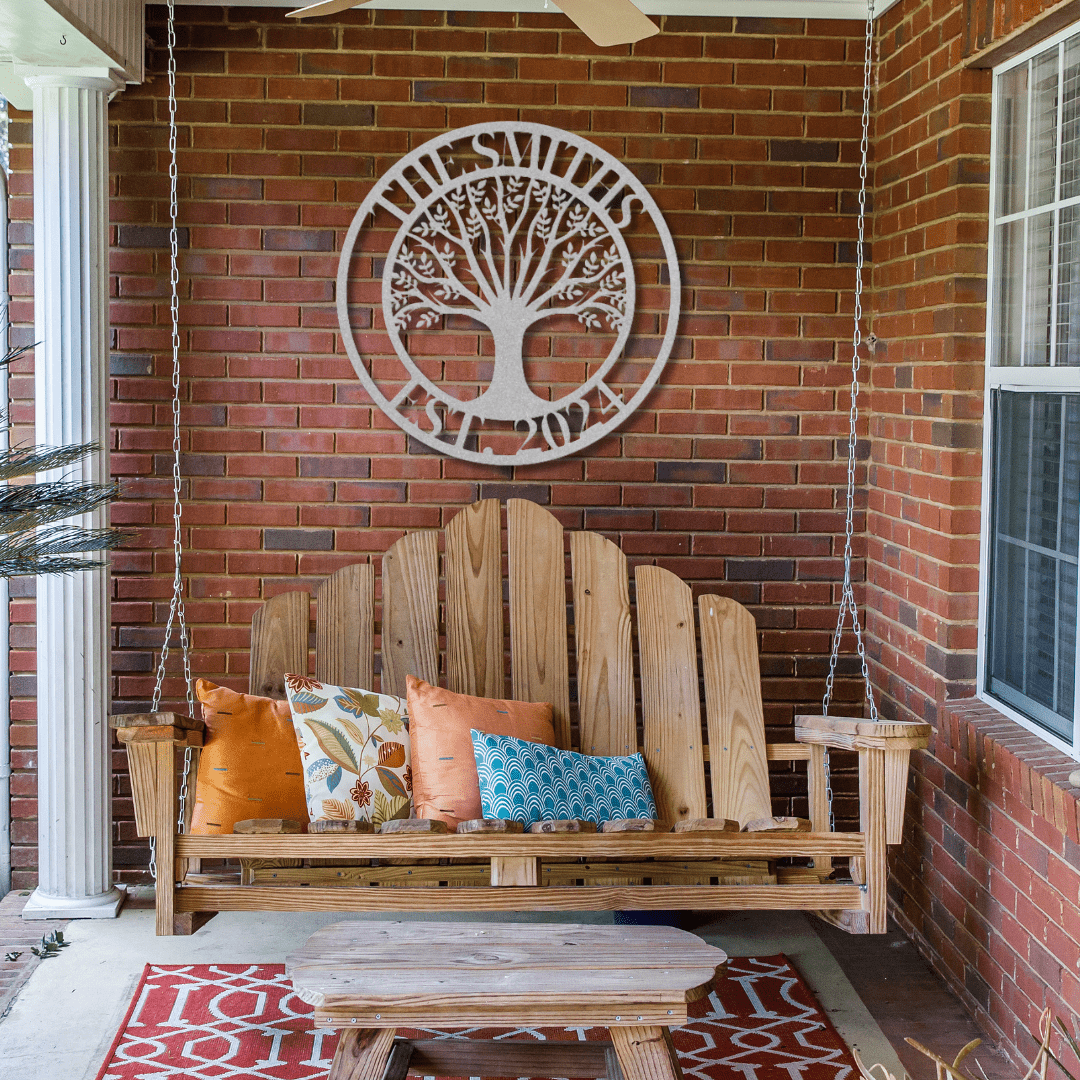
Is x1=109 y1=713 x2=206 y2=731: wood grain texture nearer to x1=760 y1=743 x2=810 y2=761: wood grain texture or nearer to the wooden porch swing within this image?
the wooden porch swing

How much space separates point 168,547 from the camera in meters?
3.52

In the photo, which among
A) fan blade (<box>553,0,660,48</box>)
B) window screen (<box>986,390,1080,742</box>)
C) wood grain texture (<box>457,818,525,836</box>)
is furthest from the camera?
window screen (<box>986,390,1080,742</box>)

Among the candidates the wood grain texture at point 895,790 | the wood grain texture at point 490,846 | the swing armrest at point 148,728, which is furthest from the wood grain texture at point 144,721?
the wood grain texture at point 895,790

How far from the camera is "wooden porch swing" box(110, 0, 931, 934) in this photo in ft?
8.21

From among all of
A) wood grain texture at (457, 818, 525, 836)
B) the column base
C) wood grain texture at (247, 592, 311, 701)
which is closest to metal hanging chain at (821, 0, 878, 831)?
wood grain texture at (457, 818, 525, 836)

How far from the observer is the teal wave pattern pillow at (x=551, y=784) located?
2.80 metres

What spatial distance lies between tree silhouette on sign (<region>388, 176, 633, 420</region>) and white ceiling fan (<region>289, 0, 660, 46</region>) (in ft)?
3.46

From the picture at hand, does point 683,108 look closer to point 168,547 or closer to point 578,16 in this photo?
point 578,16

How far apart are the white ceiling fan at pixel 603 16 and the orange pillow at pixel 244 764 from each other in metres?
1.53

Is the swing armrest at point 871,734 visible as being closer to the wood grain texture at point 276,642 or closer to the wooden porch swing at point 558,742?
the wooden porch swing at point 558,742

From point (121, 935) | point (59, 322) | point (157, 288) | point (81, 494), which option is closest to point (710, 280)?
point (157, 288)

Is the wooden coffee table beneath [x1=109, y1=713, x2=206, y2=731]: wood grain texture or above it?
beneath

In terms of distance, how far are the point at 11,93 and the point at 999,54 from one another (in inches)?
101

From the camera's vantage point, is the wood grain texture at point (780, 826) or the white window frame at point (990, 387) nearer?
the wood grain texture at point (780, 826)
